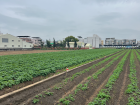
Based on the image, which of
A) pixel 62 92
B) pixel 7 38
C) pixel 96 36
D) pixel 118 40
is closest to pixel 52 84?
pixel 62 92

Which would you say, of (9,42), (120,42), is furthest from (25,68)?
(120,42)

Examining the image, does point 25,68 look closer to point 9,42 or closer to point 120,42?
point 9,42

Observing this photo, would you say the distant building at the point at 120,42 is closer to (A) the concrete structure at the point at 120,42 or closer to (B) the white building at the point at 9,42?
(A) the concrete structure at the point at 120,42

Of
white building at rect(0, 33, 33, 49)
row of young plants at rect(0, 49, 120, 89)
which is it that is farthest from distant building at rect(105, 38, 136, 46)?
row of young plants at rect(0, 49, 120, 89)

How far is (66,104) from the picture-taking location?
13.1 ft

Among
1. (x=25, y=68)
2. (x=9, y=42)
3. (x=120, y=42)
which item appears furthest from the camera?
(x=120, y=42)

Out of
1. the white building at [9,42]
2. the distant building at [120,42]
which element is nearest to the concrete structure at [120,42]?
the distant building at [120,42]

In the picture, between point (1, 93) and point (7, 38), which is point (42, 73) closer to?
point (1, 93)

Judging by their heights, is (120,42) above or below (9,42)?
above

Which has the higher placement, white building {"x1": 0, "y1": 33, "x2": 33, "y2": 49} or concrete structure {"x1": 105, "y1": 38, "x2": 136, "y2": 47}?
concrete structure {"x1": 105, "y1": 38, "x2": 136, "y2": 47}

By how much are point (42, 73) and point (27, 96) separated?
107 inches

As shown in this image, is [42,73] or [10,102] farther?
[42,73]

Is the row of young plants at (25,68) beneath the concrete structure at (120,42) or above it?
beneath

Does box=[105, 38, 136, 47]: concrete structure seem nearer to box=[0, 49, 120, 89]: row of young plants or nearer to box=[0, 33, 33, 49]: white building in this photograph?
box=[0, 33, 33, 49]: white building
